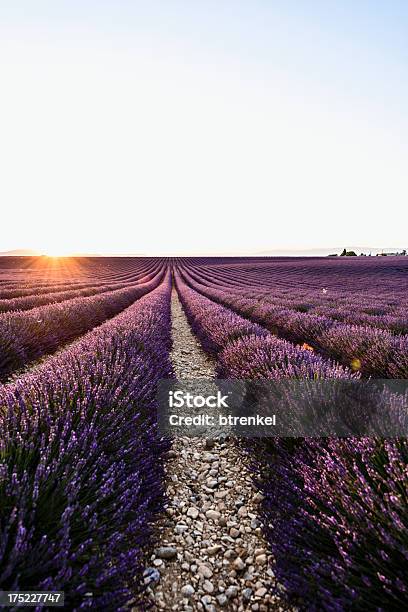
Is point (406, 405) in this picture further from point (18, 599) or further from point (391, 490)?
point (18, 599)

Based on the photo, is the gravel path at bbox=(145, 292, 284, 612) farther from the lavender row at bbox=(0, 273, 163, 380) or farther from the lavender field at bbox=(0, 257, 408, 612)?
the lavender row at bbox=(0, 273, 163, 380)

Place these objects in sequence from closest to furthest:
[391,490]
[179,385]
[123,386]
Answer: [391,490] → [123,386] → [179,385]

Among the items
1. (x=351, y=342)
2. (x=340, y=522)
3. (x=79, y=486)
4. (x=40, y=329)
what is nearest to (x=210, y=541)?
(x=340, y=522)

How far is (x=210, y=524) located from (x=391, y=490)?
3.91ft

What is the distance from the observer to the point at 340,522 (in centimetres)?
147

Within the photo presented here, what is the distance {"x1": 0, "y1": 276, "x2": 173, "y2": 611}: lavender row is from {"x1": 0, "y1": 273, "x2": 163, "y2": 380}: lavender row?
9.19 ft

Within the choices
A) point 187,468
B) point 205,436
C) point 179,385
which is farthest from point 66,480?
point 179,385

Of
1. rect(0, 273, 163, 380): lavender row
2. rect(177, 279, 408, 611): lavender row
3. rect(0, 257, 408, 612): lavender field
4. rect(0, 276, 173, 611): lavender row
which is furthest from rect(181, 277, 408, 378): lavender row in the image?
rect(0, 273, 163, 380): lavender row

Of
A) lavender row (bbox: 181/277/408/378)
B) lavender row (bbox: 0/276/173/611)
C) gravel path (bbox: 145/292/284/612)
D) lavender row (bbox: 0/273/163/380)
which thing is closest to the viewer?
lavender row (bbox: 0/276/173/611)

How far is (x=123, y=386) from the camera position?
8.49 feet

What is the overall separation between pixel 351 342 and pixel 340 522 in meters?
3.74

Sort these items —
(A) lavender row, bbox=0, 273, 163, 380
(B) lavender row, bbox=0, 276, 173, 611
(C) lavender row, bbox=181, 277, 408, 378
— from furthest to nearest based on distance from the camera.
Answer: (A) lavender row, bbox=0, 273, 163, 380, (C) lavender row, bbox=181, 277, 408, 378, (B) lavender row, bbox=0, 276, 173, 611

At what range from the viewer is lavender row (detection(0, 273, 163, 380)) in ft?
16.6

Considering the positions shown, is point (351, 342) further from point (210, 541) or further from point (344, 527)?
point (344, 527)
